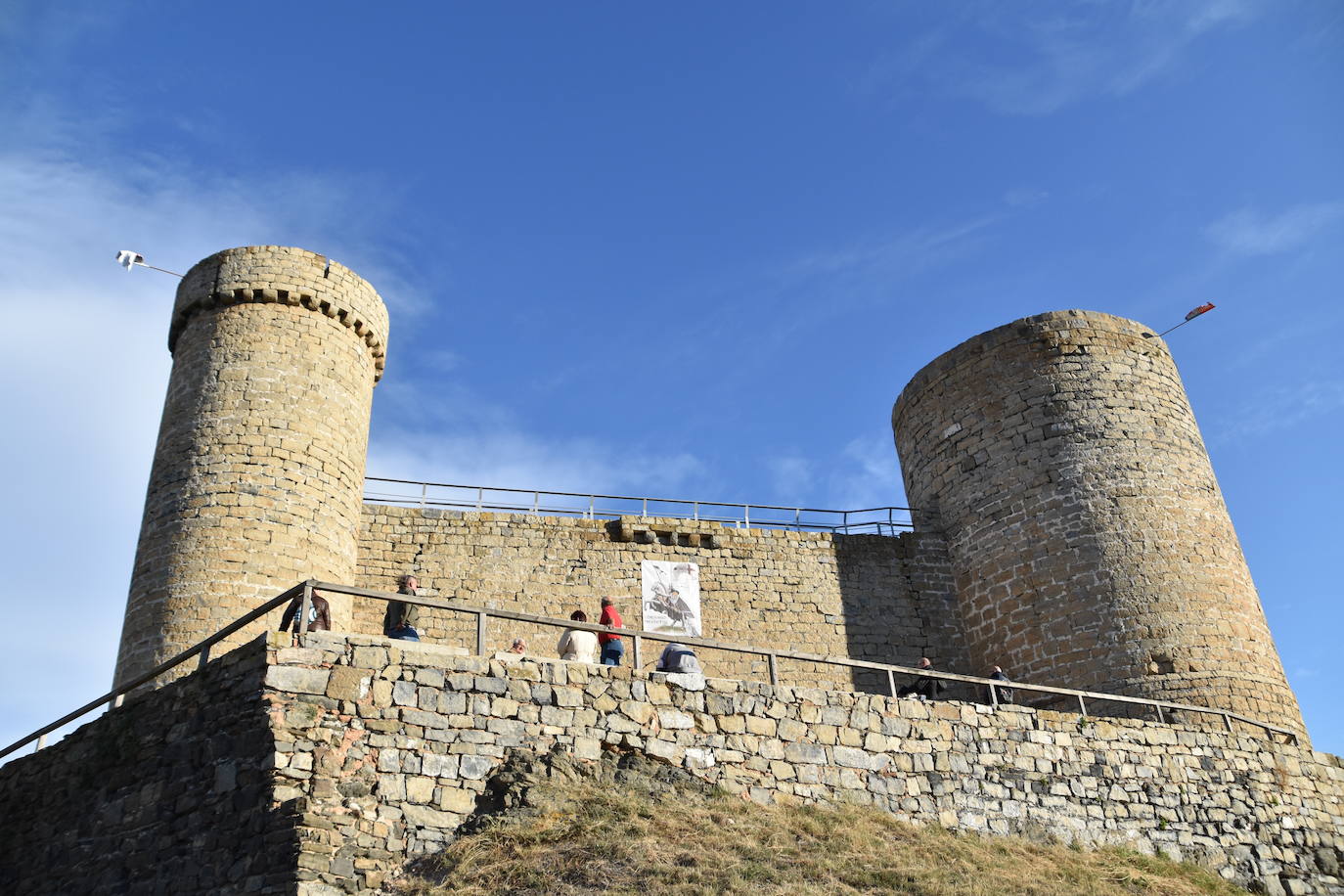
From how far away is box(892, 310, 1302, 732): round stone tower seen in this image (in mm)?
16609

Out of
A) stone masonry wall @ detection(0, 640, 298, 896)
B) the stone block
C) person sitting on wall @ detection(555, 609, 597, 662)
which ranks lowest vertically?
stone masonry wall @ detection(0, 640, 298, 896)

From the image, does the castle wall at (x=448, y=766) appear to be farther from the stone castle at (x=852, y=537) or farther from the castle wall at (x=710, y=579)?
the castle wall at (x=710, y=579)

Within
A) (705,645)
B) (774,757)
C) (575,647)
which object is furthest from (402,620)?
(774,757)

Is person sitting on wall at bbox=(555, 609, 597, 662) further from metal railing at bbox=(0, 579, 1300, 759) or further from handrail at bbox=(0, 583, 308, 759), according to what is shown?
handrail at bbox=(0, 583, 308, 759)

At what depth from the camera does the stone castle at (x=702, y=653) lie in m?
9.75

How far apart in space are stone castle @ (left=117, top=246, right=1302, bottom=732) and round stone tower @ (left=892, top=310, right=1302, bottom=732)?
4 cm

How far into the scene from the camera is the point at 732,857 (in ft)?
31.9

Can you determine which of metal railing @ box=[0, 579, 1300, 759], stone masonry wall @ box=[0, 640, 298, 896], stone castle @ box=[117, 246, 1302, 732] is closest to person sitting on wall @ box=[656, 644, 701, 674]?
metal railing @ box=[0, 579, 1300, 759]

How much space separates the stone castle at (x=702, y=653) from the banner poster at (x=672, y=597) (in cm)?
23

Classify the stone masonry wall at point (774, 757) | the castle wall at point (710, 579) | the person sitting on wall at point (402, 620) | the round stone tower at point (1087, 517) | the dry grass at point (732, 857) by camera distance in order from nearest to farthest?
the dry grass at point (732, 857), the stone masonry wall at point (774, 757), the person sitting on wall at point (402, 620), the round stone tower at point (1087, 517), the castle wall at point (710, 579)

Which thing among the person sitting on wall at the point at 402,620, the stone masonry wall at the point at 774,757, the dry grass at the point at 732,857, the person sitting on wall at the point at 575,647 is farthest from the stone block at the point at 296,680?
the person sitting on wall at the point at 575,647

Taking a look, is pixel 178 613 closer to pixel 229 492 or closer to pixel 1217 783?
pixel 229 492

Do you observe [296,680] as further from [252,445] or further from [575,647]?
[252,445]

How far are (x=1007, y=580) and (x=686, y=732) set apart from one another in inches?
346
